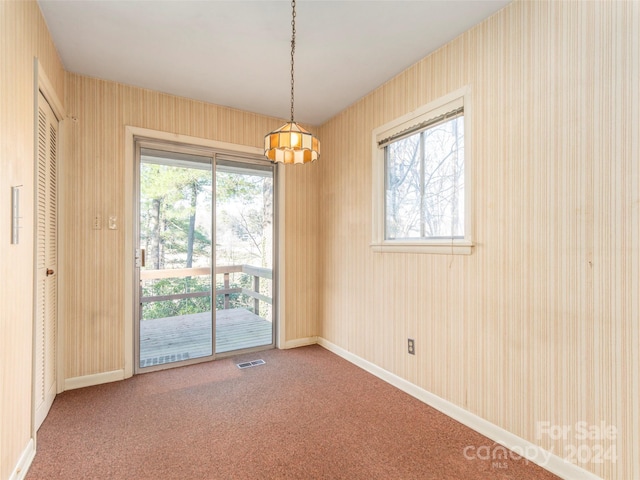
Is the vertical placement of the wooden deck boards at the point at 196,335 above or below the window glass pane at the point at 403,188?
below

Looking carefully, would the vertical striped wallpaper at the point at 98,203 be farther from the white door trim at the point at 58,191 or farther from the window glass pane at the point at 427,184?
the window glass pane at the point at 427,184

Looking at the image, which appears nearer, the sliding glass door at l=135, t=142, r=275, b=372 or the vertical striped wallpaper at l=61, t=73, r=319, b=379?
the vertical striped wallpaper at l=61, t=73, r=319, b=379

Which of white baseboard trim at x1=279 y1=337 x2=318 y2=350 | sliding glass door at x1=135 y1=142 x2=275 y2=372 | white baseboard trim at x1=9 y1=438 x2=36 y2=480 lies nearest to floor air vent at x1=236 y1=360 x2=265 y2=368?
sliding glass door at x1=135 y1=142 x2=275 y2=372

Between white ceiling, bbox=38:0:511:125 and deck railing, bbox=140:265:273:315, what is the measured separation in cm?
183

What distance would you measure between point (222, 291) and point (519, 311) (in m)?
2.84

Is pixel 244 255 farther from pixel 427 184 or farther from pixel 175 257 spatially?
pixel 427 184

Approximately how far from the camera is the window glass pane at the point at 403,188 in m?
2.70

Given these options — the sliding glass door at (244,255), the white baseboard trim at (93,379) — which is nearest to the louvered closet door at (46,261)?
the white baseboard trim at (93,379)

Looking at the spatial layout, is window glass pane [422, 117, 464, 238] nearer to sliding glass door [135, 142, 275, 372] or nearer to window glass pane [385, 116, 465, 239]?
window glass pane [385, 116, 465, 239]

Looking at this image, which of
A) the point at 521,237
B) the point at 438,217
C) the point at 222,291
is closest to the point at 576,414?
the point at 521,237

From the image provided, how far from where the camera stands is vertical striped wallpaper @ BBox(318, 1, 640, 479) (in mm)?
1505

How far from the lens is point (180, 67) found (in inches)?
105

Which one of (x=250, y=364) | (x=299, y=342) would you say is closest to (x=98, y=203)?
(x=250, y=364)

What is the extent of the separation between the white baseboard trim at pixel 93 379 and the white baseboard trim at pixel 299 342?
5.44 ft
